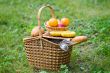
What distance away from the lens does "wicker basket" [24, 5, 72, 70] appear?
487 cm

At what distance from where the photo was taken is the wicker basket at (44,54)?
4867mm

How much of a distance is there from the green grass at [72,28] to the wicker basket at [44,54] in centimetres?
20

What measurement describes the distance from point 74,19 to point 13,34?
1.75 meters

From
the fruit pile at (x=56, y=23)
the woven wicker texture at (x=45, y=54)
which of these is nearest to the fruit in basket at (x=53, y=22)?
the fruit pile at (x=56, y=23)

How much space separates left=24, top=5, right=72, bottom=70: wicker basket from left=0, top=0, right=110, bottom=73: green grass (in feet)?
0.64

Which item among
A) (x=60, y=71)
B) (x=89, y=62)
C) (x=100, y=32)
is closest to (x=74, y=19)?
(x=100, y=32)

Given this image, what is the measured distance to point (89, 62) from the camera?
214 inches

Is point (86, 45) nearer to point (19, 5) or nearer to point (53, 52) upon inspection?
point (53, 52)

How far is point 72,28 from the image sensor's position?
7309 mm

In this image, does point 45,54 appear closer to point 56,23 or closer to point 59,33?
point 59,33

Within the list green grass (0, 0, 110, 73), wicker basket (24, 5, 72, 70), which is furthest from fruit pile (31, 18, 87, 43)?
green grass (0, 0, 110, 73)

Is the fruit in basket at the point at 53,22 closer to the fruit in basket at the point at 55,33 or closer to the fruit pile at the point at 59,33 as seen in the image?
the fruit pile at the point at 59,33

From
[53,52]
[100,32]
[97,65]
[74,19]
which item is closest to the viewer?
[53,52]

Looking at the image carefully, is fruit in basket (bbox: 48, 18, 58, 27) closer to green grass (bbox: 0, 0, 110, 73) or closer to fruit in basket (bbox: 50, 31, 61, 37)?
fruit in basket (bbox: 50, 31, 61, 37)
